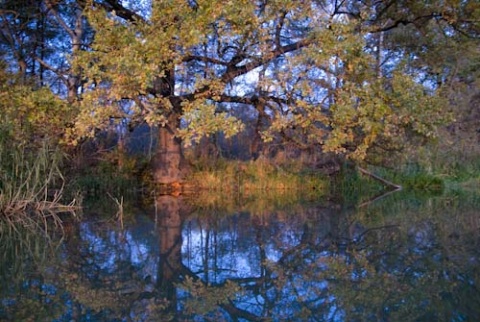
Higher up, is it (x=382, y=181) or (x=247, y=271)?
(x=382, y=181)

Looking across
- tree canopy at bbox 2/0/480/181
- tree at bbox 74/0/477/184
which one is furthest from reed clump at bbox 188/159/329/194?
tree at bbox 74/0/477/184

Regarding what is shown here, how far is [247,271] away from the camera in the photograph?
4.76 metres

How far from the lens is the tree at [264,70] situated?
9859mm

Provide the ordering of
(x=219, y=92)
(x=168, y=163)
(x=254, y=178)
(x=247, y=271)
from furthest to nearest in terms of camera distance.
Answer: (x=254, y=178) < (x=168, y=163) < (x=219, y=92) < (x=247, y=271)

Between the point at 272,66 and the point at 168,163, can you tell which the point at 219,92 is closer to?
the point at 272,66

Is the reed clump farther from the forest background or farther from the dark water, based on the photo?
the dark water

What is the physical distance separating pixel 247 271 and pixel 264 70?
7.89 metres

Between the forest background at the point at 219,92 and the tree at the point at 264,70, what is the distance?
0.04m

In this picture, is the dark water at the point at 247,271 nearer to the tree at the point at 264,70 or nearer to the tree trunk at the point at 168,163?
the tree at the point at 264,70

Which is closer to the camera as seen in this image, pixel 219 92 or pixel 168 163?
pixel 219 92

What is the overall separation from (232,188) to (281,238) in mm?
8296

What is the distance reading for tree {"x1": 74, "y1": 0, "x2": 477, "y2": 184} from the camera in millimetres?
9859

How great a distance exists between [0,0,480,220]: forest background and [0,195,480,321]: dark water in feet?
9.20

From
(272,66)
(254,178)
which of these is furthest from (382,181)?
(272,66)
